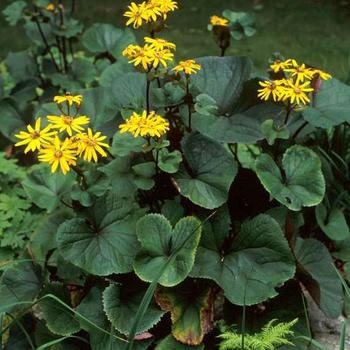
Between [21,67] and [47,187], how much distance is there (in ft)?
4.43

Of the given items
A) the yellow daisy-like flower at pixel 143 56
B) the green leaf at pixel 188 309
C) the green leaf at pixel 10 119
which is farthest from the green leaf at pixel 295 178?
the green leaf at pixel 10 119

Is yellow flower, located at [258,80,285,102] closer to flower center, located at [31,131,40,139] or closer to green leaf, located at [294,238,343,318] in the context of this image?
green leaf, located at [294,238,343,318]

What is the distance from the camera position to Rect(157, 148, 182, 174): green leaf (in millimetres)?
2170

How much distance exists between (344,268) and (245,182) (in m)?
0.52

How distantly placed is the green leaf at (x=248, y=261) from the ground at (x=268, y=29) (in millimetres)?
2563

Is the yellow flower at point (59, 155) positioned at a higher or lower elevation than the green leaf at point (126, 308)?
higher

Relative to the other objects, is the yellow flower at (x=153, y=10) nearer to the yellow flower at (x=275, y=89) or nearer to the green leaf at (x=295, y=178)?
the yellow flower at (x=275, y=89)

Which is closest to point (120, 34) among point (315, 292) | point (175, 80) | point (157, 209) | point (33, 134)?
point (175, 80)

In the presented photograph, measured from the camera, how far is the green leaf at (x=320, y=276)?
2244 mm

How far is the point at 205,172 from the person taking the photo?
233 cm

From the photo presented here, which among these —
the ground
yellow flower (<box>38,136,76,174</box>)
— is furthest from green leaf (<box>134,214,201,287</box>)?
the ground

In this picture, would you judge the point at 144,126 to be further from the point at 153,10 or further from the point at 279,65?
the point at 279,65

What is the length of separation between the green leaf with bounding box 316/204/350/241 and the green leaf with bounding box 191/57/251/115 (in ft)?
1.87

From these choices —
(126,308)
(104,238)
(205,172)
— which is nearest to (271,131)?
(205,172)
